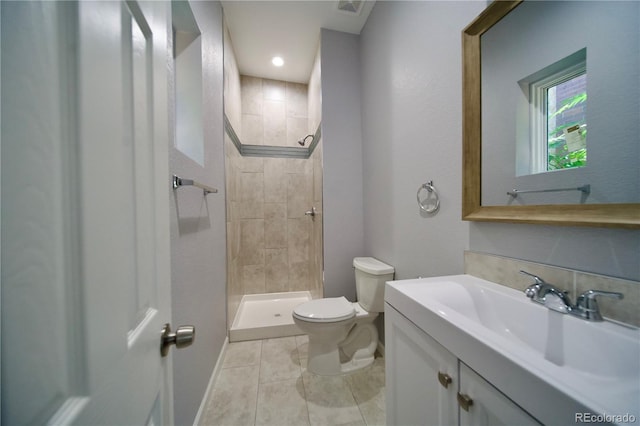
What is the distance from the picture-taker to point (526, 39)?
76cm

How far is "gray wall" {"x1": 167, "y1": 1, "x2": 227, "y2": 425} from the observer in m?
0.91

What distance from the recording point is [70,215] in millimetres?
239

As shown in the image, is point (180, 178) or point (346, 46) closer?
point (180, 178)

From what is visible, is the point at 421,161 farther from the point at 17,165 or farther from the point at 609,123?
the point at 17,165

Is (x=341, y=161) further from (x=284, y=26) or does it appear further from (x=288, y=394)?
(x=288, y=394)

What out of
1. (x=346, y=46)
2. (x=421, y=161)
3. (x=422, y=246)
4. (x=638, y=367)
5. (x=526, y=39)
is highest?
(x=346, y=46)

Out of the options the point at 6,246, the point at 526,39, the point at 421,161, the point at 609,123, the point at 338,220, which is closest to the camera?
the point at 6,246

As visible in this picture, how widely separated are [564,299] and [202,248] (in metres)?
1.43

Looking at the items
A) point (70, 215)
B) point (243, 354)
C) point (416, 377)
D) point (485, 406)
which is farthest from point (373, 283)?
point (70, 215)

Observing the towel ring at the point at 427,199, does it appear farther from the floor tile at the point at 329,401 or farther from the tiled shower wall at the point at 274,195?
the tiled shower wall at the point at 274,195

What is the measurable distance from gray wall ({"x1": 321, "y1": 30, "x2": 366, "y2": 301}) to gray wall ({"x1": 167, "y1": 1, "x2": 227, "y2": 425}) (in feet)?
2.67

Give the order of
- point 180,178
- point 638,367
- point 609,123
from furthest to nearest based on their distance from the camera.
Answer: point 180,178
point 609,123
point 638,367

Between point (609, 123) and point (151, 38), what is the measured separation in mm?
1103

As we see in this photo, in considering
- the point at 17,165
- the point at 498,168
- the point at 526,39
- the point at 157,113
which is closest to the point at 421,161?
the point at 498,168
